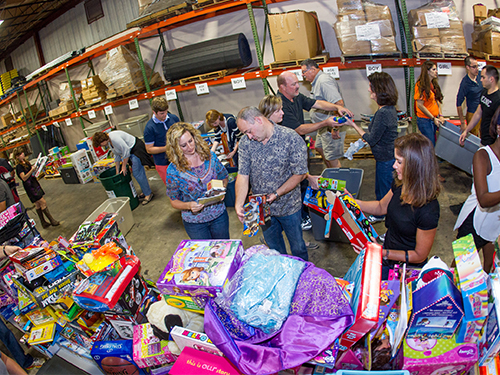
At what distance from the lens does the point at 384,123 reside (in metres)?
3.28

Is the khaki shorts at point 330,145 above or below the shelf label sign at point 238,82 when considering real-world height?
below

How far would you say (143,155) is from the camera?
581 cm

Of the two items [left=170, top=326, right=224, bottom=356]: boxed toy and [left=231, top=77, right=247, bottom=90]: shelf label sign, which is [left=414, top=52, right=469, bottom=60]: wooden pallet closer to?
[left=231, top=77, right=247, bottom=90]: shelf label sign

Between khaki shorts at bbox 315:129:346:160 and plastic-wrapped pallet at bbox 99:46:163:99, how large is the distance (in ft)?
15.8

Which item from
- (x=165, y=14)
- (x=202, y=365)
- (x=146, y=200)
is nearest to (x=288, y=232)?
(x=202, y=365)

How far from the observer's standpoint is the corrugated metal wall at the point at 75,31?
8674 millimetres

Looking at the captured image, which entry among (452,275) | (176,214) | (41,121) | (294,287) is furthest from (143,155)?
(41,121)

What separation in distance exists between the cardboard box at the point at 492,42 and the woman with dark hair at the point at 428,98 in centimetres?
60

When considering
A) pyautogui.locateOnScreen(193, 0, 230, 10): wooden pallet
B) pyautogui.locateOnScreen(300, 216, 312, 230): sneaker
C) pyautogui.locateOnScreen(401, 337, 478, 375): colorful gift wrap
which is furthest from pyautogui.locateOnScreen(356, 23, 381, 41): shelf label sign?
pyautogui.locateOnScreen(401, 337, 478, 375): colorful gift wrap

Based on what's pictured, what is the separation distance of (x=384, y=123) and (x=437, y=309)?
235 centimetres

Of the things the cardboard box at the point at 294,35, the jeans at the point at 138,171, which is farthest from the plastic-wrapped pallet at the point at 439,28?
the jeans at the point at 138,171

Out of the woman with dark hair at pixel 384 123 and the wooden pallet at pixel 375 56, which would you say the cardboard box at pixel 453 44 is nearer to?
the wooden pallet at pixel 375 56

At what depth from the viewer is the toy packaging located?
161cm

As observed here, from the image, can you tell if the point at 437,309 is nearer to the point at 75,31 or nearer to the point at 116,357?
the point at 116,357
